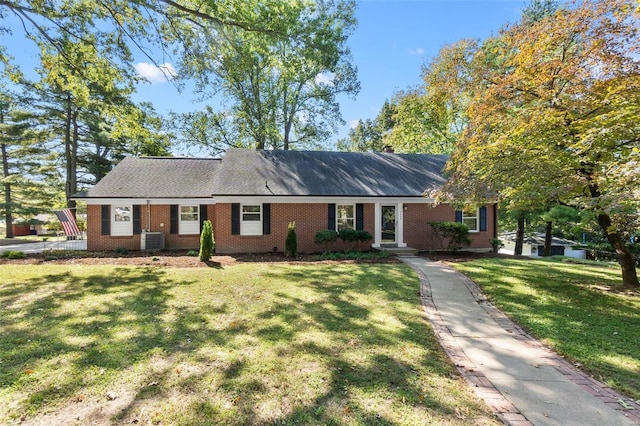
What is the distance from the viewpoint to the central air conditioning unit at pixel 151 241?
14258mm

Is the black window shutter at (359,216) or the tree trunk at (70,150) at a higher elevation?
the tree trunk at (70,150)

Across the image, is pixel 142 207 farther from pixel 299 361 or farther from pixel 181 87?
pixel 299 361

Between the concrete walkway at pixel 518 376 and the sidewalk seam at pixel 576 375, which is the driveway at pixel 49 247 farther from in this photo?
the sidewalk seam at pixel 576 375

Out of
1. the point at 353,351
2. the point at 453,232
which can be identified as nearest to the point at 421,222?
the point at 453,232

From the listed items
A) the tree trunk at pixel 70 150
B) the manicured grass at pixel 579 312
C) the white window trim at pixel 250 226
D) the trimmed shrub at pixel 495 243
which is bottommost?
the manicured grass at pixel 579 312

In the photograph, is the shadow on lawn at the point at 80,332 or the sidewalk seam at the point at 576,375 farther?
the shadow on lawn at the point at 80,332

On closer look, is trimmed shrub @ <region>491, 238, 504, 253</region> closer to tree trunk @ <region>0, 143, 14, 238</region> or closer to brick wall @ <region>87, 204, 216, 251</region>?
brick wall @ <region>87, 204, 216, 251</region>

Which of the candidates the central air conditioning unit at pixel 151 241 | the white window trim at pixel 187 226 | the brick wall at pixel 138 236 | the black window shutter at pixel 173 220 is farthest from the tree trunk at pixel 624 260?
the central air conditioning unit at pixel 151 241

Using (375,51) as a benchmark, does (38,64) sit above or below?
below

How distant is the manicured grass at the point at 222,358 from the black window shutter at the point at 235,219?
641cm

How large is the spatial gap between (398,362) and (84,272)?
971 cm

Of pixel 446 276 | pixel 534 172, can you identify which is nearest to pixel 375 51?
pixel 534 172

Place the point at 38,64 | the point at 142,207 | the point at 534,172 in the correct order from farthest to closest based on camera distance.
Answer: the point at 142,207 < the point at 38,64 < the point at 534,172

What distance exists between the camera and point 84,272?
9.12 meters
